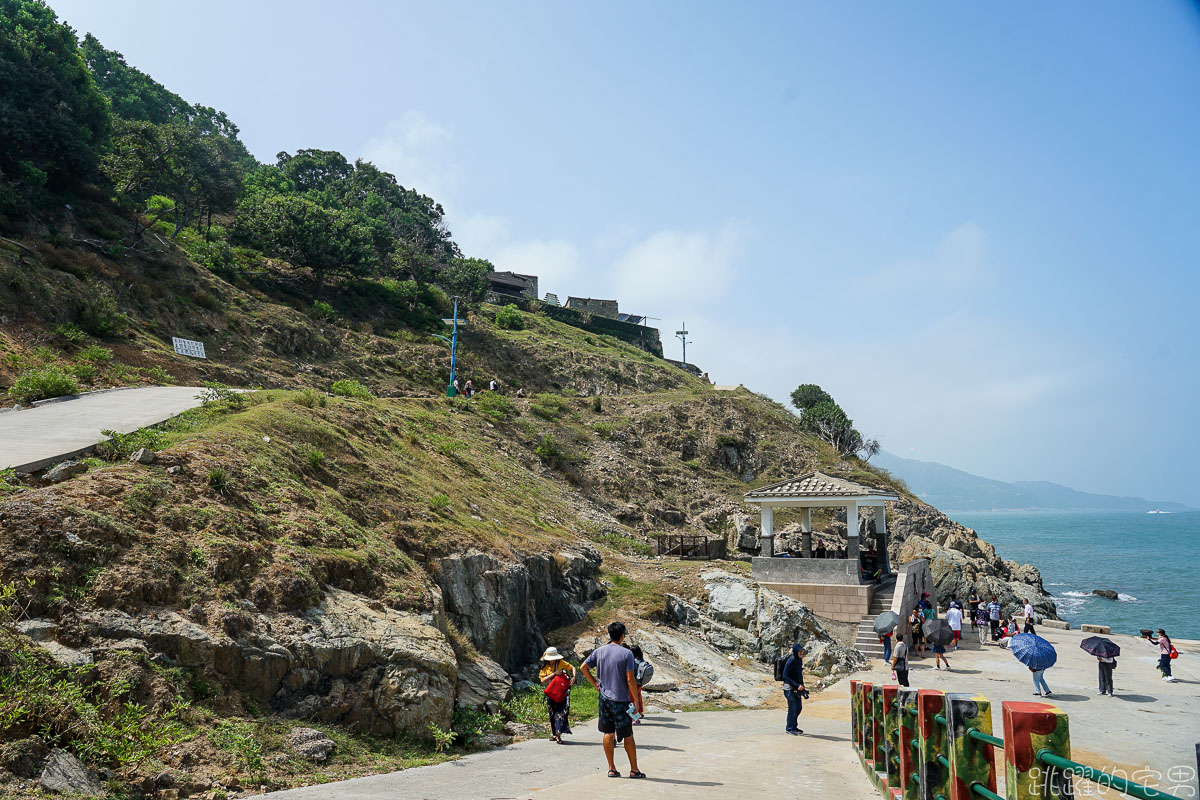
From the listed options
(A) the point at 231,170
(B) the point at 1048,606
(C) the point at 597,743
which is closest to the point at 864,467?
(B) the point at 1048,606

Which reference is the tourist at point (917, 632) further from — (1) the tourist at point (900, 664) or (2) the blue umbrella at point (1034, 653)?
(1) the tourist at point (900, 664)

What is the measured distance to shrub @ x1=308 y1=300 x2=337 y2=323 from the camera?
44.3 m

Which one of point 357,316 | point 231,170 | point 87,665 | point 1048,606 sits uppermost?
point 231,170

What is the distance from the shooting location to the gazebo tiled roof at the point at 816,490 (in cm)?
2470

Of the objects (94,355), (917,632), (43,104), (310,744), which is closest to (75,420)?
(310,744)

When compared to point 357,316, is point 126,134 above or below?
above

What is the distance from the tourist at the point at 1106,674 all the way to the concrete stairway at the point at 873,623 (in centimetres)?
561

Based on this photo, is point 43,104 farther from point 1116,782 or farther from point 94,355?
point 1116,782

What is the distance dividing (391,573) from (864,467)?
51.2 metres

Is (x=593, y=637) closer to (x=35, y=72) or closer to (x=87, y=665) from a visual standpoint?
(x=87, y=665)

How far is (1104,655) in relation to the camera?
1658 cm

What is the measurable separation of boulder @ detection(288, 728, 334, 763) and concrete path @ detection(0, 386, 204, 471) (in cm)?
529

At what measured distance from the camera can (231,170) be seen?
5247cm

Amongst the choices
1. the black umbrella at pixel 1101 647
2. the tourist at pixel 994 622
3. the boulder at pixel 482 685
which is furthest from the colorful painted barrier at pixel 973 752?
the tourist at pixel 994 622
